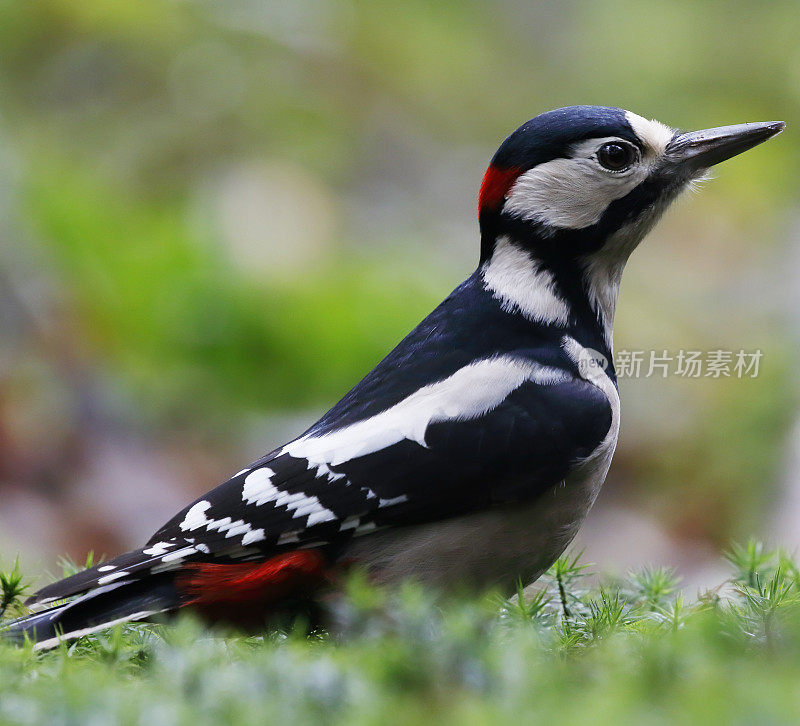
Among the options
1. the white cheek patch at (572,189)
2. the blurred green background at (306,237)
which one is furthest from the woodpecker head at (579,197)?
the blurred green background at (306,237)

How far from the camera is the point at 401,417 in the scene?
239 cm

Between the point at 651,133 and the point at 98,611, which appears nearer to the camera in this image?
the point at 98,611

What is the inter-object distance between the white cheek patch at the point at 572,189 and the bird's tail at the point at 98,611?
4.05 feet

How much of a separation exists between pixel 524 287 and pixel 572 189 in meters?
0.27

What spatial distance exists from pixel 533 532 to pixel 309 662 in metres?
0.89

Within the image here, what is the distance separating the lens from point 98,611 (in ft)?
7.39

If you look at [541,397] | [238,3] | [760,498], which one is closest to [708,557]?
[760,498]

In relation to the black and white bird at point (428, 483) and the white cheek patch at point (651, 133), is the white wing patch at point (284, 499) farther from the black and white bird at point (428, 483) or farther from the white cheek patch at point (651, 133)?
the white cheek patch at point (651, 133)

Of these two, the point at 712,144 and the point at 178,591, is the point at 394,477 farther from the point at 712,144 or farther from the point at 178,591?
the point at 712,144

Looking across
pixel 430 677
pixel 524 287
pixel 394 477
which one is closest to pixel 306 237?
pixel 524 287

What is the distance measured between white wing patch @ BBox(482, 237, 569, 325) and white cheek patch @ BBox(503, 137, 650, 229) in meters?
0.11

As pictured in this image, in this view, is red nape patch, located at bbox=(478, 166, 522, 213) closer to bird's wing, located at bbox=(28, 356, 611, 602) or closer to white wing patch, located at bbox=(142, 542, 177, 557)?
bird's wing, located at bbox=(28, 356, 611, 602)

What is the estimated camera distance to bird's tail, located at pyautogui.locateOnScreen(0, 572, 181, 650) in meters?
2.19

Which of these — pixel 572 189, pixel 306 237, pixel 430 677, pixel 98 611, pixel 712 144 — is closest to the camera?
pixel 430 677
